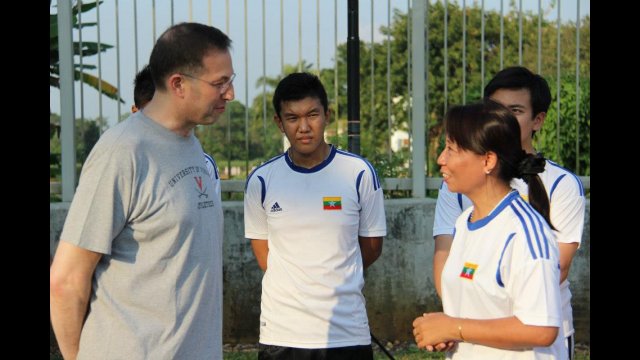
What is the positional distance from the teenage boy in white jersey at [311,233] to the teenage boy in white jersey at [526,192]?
589 millimetres

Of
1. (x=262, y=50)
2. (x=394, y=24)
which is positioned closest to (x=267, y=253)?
(x=262, y=50)

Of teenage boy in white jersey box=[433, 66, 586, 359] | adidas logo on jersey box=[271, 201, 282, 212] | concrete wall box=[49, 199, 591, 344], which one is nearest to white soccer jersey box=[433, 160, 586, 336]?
teenage boy in white jersey box=[433, 66, 586, 359]

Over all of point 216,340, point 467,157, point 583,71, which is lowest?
point 216,340

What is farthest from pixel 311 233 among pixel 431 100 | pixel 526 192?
pixel 431 100

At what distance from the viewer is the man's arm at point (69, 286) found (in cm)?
256

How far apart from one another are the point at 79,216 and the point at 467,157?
1241mm

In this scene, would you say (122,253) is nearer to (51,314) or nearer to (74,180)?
(51,314)

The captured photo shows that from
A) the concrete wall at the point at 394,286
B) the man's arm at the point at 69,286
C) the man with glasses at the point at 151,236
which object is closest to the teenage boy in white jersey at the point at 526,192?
the man with glasses at the point at 151,236

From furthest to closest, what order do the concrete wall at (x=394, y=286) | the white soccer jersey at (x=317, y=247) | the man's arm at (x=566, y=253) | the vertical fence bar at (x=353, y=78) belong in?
1. the concrete wall at (x=394, y=286)
2. the vertical fence bar at (x=353, y=78)
3. the white soccer jersey at (x=317, y=247)
4. the man's arm at (x=566, y=253)

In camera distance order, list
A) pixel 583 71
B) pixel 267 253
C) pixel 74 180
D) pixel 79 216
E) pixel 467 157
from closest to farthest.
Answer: pixel 79 216 < pixel 467 157 < pixel 267 253 < pixel 74 180 < pixel 583 71

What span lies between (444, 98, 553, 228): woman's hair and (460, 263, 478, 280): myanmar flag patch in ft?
1.02

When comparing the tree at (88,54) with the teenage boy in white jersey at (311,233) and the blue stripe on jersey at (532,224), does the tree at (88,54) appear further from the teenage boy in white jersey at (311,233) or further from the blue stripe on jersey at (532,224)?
the blue stripe on jersey at (532,224)

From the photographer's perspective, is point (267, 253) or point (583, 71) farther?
point (583, 71)

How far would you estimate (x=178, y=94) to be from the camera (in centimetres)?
286
